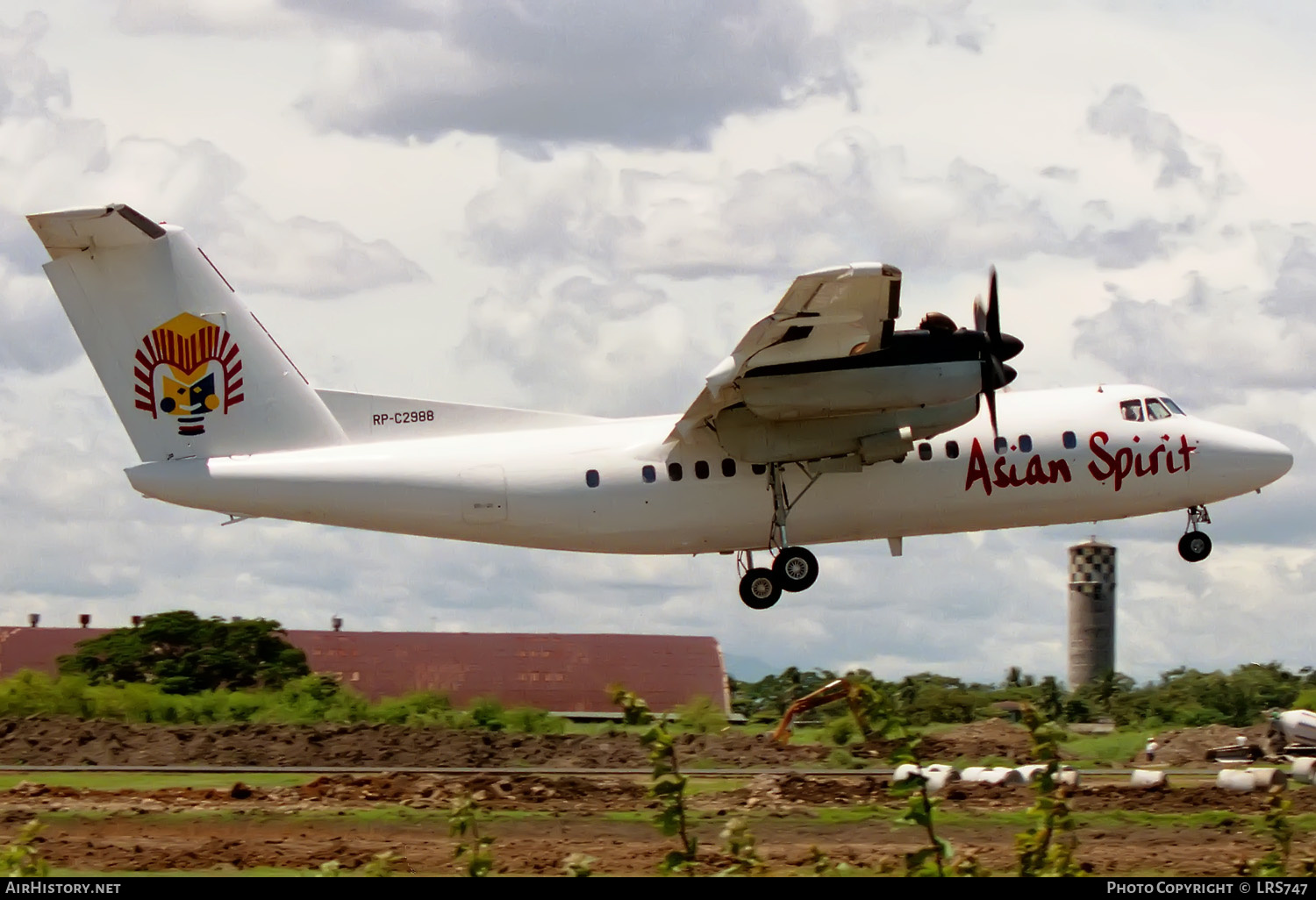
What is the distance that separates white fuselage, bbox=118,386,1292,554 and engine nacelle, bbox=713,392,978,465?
471mm

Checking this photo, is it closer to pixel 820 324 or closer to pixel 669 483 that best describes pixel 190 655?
pixel 669 483

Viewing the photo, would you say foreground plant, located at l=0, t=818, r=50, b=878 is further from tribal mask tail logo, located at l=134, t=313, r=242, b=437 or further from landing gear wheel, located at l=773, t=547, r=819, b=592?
landing gear wheel, located at l=773, t=547, r=819, b=592

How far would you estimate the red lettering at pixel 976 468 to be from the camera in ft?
83.1

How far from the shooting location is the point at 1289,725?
81.0ft

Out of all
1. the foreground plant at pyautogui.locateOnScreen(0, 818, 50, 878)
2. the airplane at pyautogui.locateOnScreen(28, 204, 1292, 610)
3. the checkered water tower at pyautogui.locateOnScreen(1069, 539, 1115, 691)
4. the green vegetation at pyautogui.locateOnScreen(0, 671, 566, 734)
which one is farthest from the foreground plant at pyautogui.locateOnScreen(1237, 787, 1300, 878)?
the checkered water tower at pyautogui.locateOnScreen(1069, 539, 1115, 691)

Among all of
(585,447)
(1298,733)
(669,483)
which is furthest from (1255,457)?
(585,447)

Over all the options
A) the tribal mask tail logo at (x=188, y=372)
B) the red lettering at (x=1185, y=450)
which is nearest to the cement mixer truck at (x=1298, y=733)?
the red lettering at (x=1185, y=450)

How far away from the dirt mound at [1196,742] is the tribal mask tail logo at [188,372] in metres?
16.0

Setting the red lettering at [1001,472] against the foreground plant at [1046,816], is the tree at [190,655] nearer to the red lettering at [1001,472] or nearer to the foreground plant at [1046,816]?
the red lettering at [1001,472]

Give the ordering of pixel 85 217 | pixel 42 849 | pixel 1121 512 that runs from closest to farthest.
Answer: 1. pixel 42 849
2. pixel 85 217
3. pixel 1121 512

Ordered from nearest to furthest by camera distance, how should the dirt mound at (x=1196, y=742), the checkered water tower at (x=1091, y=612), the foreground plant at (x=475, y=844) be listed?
the foreground plant at (x=475, y=844) < the dirt mound at (x=1196, y=742) < the checkered water tower at (x=1091, y=612)
